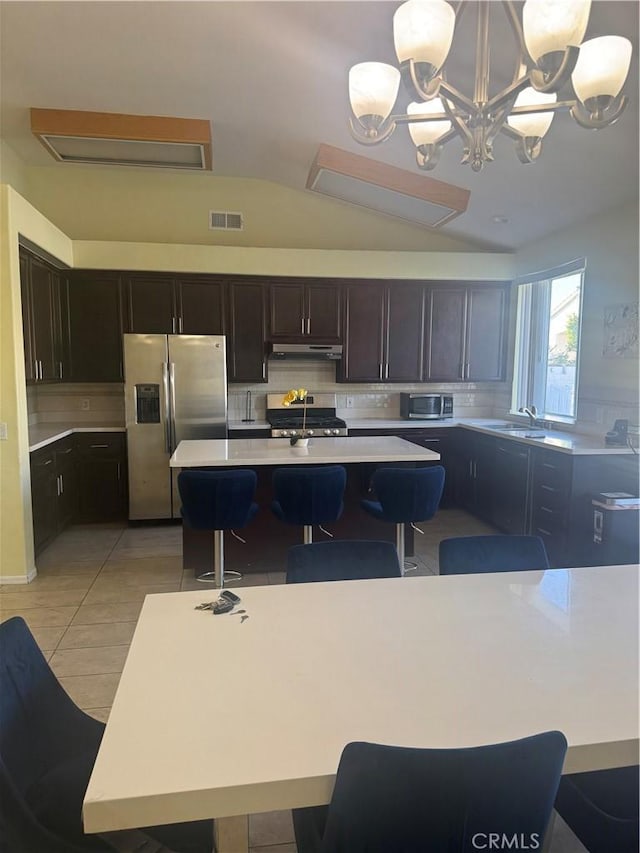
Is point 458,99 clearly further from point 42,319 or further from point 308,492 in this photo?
point 42,319

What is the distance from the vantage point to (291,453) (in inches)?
139

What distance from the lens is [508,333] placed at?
5820 millimetres

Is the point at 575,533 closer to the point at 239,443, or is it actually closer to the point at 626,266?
the point at 626,266

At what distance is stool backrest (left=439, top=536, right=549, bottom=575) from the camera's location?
196cm

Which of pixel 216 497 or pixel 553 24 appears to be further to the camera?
pixel 216 497

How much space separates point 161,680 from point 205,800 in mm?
357

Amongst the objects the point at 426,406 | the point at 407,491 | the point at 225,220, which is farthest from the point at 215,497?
the point at 225,220

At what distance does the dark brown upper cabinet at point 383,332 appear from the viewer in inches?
220

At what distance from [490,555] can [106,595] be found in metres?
2.60

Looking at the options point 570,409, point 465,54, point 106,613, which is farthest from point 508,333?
point 106,613

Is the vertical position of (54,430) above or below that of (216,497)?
above

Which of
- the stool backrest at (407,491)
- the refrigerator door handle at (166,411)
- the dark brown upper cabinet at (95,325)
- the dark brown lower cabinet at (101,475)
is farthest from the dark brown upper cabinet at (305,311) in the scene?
the stool backrest at (407,491)

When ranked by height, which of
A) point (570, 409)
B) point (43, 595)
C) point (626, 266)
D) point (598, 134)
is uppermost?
point (598, 134)

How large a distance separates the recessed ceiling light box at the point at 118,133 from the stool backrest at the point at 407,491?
111 inches
